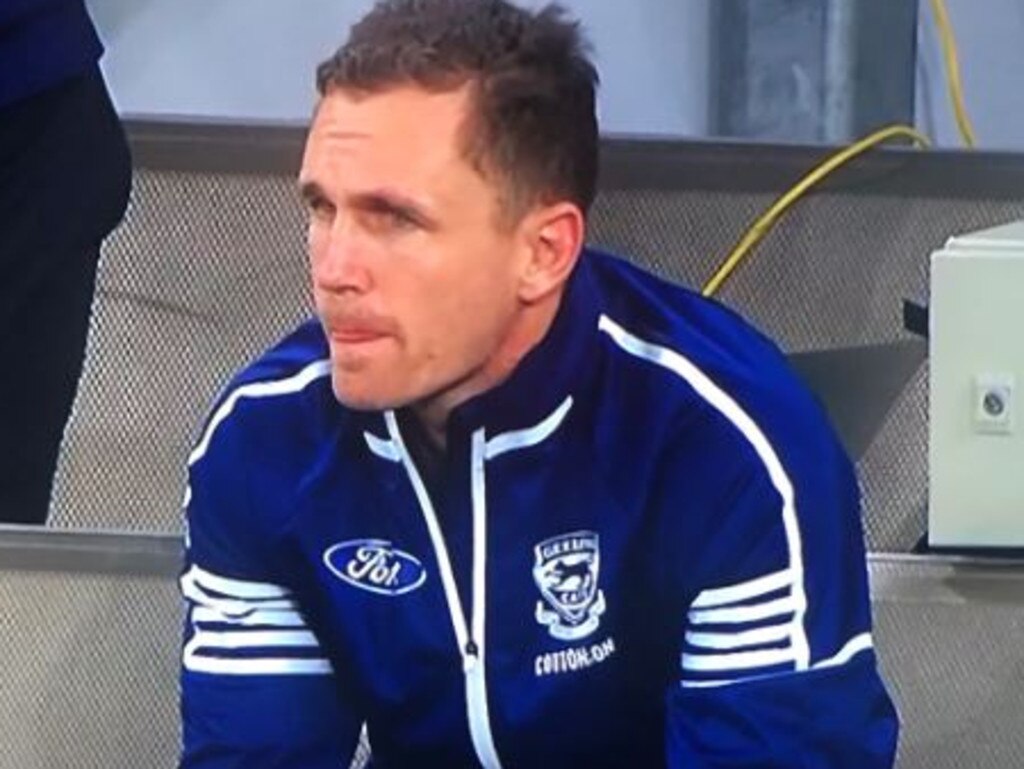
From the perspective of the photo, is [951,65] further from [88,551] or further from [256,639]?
[256,639]

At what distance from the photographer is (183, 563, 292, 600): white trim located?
137 cm

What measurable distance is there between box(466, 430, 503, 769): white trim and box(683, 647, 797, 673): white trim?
0.36 feet

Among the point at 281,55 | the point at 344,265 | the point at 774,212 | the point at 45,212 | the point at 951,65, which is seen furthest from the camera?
the point at 281,55

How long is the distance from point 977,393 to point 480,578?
41 centimetres

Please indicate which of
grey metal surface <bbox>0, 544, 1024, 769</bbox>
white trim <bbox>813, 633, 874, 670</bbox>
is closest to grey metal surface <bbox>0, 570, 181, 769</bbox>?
grey metal surface <bbox>0, 544, 1024, 769</bbox>

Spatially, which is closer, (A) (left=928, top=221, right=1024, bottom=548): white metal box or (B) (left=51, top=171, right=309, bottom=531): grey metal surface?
(A) (left=928, top=221, right=1024, bottom=548): white metal box

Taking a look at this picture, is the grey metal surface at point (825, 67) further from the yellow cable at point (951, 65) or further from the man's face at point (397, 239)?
the man's face at point (397, 239)

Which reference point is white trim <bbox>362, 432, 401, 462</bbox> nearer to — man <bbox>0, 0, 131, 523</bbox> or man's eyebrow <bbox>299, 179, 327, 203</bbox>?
man's eyebrow <bbox>299, 179, 327, 203</bbox>

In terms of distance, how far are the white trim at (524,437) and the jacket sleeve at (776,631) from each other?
0.23ft

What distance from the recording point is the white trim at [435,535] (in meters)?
1.32

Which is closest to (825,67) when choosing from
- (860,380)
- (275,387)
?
(860,380)

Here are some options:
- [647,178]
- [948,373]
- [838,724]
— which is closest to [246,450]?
[838,724]

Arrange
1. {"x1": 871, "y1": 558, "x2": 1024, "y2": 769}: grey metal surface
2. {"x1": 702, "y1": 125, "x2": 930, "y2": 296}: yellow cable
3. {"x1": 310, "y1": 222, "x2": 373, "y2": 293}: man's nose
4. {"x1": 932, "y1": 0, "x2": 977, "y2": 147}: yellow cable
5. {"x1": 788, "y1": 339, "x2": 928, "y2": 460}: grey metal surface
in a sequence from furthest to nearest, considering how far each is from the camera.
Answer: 1. {"x1": 932, "y1": 0, "x2": 977, "y2": 147}: yellow cable
2. {"x1": 702, "y1": 125, "x2": 930, "y2": 296}: yellow cable
3. {"x1": 788, "y1": 339, "x2": 928, "y2": 460}: grey metal surface
4. {"x1": 871, "y1": 558, "x2": 1024, "y2": 769}: grey metal surface
5. {"x1": 310, "y1": 222, "x2": 373, "y2": 293}: man's nose

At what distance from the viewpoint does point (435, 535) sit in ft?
4.33
